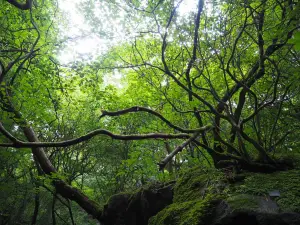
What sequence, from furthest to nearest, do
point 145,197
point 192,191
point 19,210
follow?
point 19,210 → point 145,197 → point 192,191

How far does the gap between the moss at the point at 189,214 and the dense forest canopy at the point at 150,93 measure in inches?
37.0

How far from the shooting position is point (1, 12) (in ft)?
22.4

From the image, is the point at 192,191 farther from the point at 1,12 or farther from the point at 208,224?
the point at 1,12

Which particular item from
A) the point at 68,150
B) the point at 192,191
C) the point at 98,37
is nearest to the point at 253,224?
the point at 192,191

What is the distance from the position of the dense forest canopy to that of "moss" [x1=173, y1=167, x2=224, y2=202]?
17.2 inches

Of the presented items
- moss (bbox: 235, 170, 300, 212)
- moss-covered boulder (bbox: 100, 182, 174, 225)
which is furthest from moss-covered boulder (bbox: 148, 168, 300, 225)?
moss-covered boulder (bbox: 100, 182, 174, 225)

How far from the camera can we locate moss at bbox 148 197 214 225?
3336 millimetres

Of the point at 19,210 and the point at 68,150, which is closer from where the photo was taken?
the point at 68,150

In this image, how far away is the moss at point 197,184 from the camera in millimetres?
4219

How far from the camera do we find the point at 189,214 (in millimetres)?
3557

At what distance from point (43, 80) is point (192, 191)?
6.85 metres

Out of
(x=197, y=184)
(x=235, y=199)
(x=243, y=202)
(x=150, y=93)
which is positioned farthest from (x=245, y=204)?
(x=150, y=93)

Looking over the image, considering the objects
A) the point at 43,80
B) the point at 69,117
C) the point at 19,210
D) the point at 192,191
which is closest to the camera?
the point at 192,191

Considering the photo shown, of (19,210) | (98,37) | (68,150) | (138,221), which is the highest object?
(98,37)
